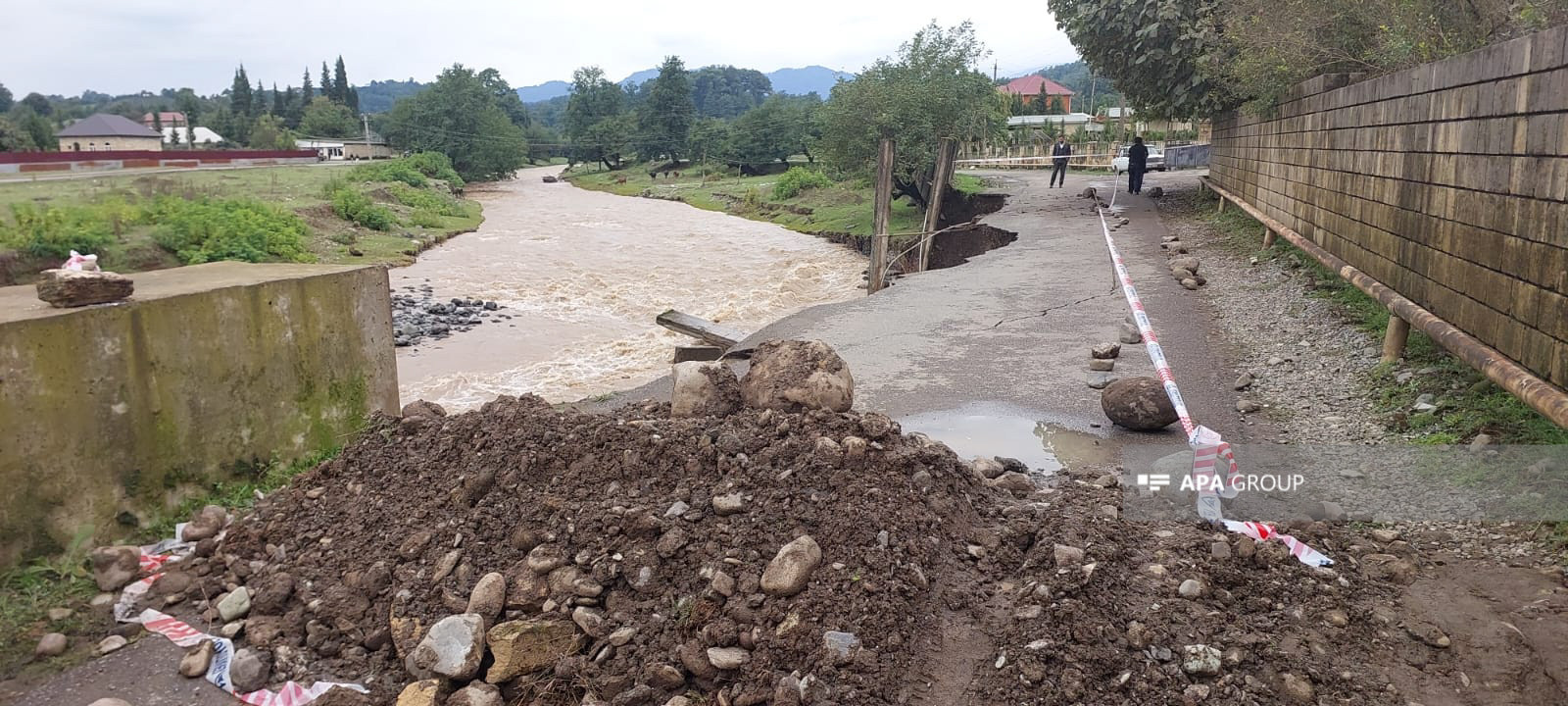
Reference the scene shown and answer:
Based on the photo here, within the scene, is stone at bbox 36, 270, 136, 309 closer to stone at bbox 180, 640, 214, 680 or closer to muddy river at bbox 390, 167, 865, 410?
stone at bbox 180, 640, 214, 680

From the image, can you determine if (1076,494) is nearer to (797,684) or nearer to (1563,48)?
(797,684)

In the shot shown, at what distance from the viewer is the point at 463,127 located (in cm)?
6338

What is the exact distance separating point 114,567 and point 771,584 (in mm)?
3049

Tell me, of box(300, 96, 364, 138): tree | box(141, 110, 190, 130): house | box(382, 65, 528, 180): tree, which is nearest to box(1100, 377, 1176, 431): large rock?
box(382, 65, 528, 180): tree

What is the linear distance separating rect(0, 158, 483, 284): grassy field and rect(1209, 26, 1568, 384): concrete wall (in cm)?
1987

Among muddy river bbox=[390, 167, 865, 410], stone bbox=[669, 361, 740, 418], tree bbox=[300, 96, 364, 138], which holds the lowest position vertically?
muddy river bbox=[390, 167, 865, 410]

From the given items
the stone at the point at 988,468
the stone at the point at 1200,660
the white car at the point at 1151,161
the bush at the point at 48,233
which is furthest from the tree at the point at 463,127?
the stone at the point at 1200,660

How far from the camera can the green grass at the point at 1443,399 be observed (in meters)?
4.98

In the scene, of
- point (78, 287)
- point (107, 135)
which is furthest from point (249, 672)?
point (107, 135)

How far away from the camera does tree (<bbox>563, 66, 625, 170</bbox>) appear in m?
81.1

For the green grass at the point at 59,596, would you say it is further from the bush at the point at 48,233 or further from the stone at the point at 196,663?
the bush at the point at 48,233

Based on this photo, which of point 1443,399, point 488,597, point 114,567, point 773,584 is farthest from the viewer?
point 1443,399

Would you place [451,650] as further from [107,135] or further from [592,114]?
[592,114]

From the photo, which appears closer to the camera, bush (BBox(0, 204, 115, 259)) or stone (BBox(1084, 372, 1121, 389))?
stone (BBox(1084, 372, 1121, 389))
